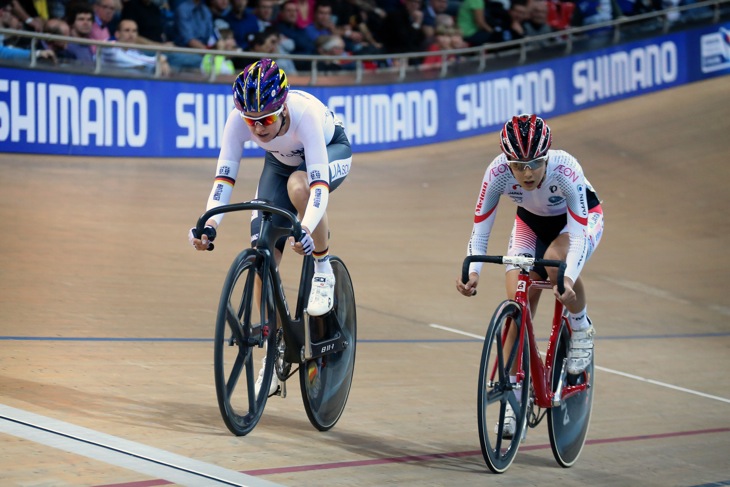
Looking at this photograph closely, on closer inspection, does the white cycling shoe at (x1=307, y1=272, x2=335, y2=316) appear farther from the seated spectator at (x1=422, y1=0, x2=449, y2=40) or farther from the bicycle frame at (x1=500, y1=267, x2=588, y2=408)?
the seated spectator at (x1=422, y1=0, x2=449, y2=40)

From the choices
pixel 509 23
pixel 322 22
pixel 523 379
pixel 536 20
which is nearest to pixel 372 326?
pixel 523 379

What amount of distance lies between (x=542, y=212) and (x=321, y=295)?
0.97 metres

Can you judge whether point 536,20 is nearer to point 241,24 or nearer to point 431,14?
point 431,14

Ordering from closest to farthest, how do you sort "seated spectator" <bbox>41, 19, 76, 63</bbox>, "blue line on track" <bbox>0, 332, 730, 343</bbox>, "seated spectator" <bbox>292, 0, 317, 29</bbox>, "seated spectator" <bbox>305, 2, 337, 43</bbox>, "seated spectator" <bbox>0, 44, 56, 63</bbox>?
"blue line on track" <bbox>0, 332, 730, 343</bbox> → "seated spectator" <bbox>0, 44, 56, 63</bbox> → "seated spectator" <bbox>41, 19, 76, 63</bbox> → "seated spectator" <bbox>292, 0, 317, 29</bbox> → "seated spectator" <bbox>305, 2, 337, 43</bbox>

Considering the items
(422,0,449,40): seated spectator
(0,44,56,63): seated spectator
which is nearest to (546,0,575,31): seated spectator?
(422,0,449,40): seated spectator

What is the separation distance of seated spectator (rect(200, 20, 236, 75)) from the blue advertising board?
0.18 m

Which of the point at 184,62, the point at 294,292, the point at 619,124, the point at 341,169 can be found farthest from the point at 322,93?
the point at 341,169

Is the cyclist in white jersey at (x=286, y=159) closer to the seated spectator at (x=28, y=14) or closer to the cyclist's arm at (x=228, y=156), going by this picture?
the cyclist's arm at (x=228, y=156)

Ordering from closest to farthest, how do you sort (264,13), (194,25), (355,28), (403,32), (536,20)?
(194,25) → (264,13) → (355,28) → (403,32) → (536,20)

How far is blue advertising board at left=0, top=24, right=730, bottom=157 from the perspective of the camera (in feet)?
33.9

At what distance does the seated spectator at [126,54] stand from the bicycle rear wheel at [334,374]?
6.51 metres

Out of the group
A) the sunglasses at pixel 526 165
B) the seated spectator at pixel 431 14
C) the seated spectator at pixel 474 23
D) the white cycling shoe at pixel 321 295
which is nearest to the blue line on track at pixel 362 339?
the white cycling shoe at pixel 321 295

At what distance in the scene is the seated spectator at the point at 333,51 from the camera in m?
12.3

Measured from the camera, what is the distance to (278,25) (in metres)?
12.2
